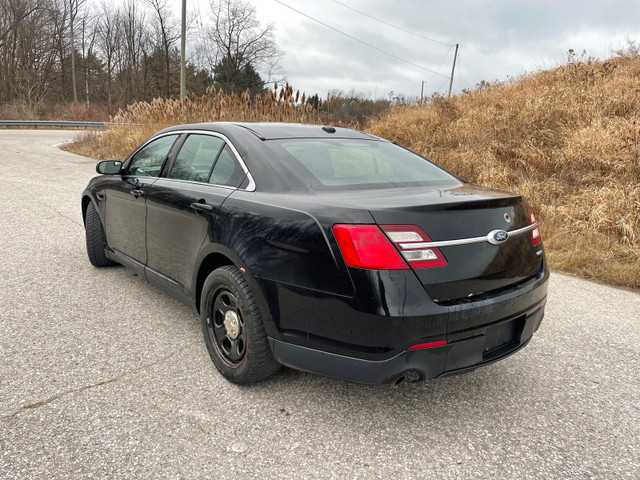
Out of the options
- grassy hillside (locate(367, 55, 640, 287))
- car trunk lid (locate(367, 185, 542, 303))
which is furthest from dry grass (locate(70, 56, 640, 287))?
car trunk lid (locate(367, 185, 542, 303))

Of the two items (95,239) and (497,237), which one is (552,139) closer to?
(497,237)

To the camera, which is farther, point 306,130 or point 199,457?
point 306,130

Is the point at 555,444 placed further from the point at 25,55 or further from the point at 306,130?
the point at 25,55

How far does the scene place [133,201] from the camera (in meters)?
3.72

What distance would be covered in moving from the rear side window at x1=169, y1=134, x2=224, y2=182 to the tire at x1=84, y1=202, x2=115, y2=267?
1.55 meters

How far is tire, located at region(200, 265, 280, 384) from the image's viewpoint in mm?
2412

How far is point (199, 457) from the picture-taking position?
Answer: 2.03m

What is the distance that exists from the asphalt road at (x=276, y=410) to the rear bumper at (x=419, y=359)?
1.09ft

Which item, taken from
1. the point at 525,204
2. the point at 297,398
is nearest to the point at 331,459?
the point at 297,398

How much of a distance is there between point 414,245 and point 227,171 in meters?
1.39

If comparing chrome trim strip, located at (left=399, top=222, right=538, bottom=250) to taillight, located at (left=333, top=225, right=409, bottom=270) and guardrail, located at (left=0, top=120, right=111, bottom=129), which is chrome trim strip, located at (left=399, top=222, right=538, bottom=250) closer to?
taillight, located at (left=333, top=225, right=409, bottom=270)

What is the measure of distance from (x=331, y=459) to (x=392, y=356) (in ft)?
1.73

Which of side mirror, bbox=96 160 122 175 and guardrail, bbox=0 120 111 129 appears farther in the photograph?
guardrail, bbox=0 120 111 129

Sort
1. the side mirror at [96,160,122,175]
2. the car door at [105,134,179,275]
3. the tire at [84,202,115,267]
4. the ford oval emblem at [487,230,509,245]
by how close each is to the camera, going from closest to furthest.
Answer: the ford oval emblem at [487,230,509,245], the car door at [105,134,179,275], the side mirror at [96,160,122,175], the tire at [84,202,115,267]
